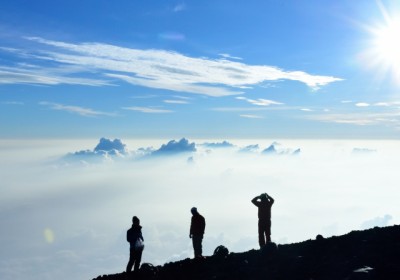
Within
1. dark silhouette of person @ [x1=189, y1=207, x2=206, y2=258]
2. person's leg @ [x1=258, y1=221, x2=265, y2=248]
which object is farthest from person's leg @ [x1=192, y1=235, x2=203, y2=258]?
person's leg @ [x1=258, y1=221, x2=265, y2=248]

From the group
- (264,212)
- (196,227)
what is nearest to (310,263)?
(264,212)

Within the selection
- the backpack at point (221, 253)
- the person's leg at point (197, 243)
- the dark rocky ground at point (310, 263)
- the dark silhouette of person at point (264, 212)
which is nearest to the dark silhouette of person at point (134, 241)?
the dark rocky ground at point (310, 263)

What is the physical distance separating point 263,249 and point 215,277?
3.92m

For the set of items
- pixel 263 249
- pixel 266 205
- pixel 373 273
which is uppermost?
pixel 266 205

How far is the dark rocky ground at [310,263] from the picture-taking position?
437 inches

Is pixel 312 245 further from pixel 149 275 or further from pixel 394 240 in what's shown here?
pixel 149 275

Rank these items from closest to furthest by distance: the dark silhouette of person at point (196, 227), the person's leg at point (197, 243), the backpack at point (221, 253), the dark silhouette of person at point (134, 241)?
the dark silhouette of person at point (134, 241)
the backpack at point (221, 253)
the dark silhouette of person at point (196, 227)
the person's leg at point (197, 243)

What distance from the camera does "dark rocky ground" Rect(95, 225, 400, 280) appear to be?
1110 cm

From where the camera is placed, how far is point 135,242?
50.6ft

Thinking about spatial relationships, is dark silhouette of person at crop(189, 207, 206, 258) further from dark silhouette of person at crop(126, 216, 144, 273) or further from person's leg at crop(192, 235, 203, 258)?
dark silhouette of person at crop(126, 216, 144, 273)

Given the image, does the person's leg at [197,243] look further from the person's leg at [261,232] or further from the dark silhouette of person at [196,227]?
the person's leg at [261,232]

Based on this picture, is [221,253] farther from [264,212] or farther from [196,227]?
[264,212]

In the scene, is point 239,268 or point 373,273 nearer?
point 373,273

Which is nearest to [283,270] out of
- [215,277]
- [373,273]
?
[215,277]
